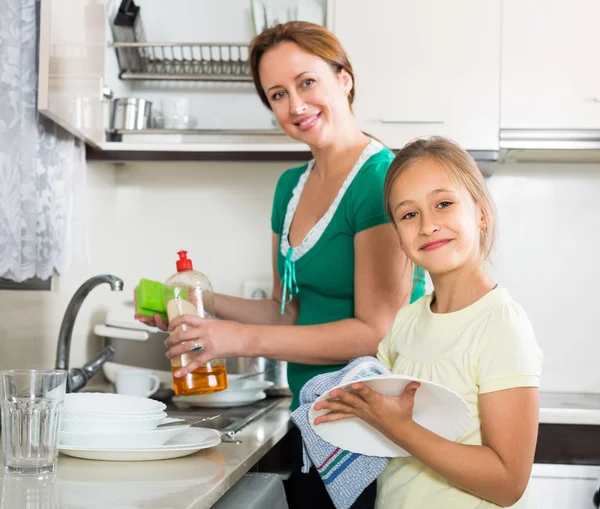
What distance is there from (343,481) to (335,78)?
726 mm

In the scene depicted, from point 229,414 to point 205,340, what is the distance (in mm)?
396

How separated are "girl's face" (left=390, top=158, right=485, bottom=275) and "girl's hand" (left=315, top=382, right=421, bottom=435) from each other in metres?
0.19

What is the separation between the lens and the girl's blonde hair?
110cm

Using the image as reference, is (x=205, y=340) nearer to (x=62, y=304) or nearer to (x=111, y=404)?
(x=111, y=404)

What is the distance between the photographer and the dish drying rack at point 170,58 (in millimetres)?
2102

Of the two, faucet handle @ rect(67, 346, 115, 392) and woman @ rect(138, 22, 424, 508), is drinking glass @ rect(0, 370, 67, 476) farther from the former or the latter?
faucet handle @ rect(67, 346, 115, 392)

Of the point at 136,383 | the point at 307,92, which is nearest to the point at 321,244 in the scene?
the point at 307,92

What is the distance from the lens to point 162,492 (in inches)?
35.1

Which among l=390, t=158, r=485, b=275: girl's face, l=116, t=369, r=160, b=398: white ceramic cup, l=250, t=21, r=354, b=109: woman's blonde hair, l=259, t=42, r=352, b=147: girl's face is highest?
l=250, t=21, r=354, b=109: woman's blonde hair

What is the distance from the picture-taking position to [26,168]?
147 centimetres

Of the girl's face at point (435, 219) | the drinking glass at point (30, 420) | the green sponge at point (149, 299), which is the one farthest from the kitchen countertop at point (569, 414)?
the drinking glass at point (30, 420)

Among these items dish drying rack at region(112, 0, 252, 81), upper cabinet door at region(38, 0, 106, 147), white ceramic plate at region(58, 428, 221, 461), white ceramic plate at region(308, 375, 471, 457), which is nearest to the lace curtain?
upper cabinet door at region(38, 0, 106, 147)

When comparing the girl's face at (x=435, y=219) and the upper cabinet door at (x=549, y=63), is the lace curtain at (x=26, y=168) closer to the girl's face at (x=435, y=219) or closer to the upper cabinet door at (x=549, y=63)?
the girl's face at (x=435, y=219)

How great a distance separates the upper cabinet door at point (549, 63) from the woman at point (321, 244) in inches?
25.7
